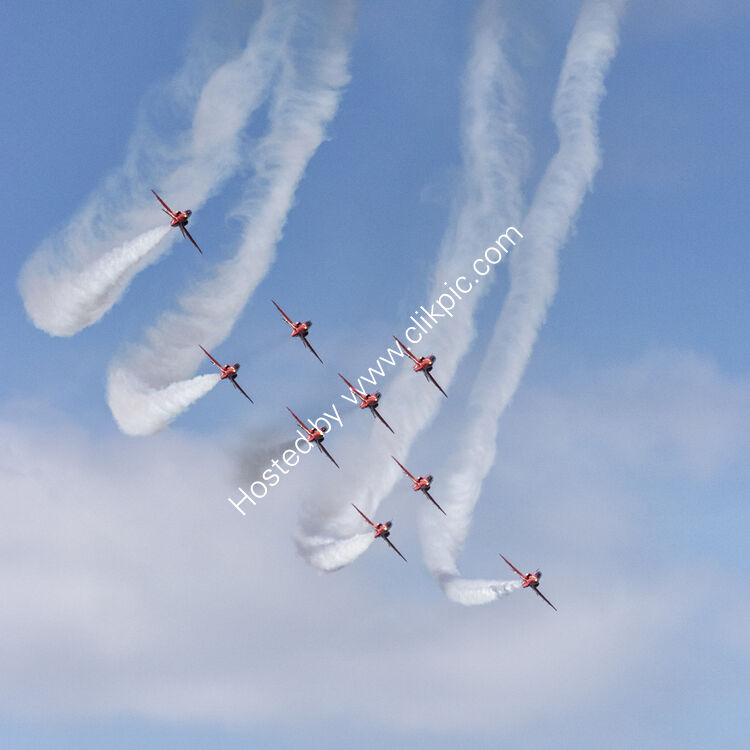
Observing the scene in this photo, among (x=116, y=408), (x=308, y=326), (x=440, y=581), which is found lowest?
(x=440, y=581)

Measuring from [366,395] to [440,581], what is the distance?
47.3ft

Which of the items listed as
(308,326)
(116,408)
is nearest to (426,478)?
(308,326)

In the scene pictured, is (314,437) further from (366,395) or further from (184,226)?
(184,226)

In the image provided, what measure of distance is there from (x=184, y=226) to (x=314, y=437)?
743 inches

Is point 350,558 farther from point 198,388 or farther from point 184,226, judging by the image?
point 184,226

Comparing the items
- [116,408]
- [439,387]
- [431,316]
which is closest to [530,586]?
[439,387]

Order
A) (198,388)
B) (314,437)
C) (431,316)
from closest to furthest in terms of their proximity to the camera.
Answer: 1. (431,316)
2. (198,388)
3. (314,437)

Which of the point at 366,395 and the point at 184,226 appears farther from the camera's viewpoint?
the point at 366,395

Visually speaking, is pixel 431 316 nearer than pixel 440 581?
Yes

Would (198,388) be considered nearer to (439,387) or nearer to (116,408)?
(116,408)

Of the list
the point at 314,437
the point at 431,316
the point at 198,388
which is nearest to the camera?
the point at 431,316

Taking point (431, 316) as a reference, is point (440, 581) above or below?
below

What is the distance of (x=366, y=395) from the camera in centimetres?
8319

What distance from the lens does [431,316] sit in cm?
7381
